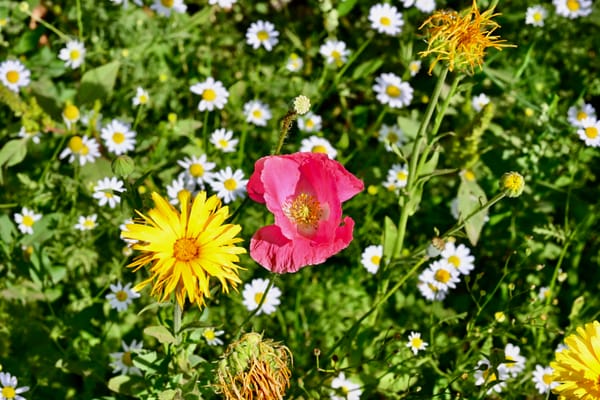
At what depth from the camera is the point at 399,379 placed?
2.77 meters

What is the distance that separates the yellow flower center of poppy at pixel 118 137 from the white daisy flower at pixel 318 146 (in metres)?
0.75

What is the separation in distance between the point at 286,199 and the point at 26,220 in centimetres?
124

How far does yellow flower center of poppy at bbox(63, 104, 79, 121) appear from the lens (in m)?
3.18

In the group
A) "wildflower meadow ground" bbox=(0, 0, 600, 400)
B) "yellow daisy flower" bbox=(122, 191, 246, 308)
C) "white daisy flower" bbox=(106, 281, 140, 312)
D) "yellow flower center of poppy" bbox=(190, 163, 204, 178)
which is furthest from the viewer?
"yellow flower center of poppy" bbox=(190, 163, 204, 178)

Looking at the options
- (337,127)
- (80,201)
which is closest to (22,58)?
(80,201)

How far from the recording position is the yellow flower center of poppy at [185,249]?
77.0 inches

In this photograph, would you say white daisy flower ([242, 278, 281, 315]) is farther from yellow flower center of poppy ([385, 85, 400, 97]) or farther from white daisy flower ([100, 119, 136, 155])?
yellow flower center of poppy ([385, 85, 400, 97])

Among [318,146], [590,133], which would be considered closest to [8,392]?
[318,146]

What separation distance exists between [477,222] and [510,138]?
1.95 feet

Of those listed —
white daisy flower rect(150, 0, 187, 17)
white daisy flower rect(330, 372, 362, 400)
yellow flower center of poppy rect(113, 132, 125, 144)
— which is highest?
white daisy flower rect(150, 0, 187, 17)

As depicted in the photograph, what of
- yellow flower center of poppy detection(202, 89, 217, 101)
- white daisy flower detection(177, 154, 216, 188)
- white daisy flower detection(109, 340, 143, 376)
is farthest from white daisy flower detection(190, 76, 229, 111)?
white daisy flower detection(109, 340, 143, 376)

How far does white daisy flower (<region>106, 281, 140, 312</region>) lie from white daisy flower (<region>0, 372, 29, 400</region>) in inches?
16.0

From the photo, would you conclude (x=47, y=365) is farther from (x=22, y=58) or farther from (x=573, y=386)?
(x=573, y=386)

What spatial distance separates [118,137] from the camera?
3.17 metres
